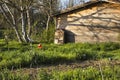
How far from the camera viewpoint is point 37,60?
11.2 m

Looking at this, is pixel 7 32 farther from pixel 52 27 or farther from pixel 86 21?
pixel 86 21

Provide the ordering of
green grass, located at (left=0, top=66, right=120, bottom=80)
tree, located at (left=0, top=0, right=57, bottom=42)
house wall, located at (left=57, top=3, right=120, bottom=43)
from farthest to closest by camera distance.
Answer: tree, located at (left=0, top=0, right=57, bottom=42), house wall, located at (left=57, top=3, right=120, bottom=43), green grass, located at (left=0, top=66, right=120, bottom=80)

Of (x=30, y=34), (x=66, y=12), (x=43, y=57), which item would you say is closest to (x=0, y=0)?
(x=66, y=12)

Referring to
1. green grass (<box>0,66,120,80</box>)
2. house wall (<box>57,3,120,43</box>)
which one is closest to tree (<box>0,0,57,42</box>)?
house wall (<box>57,3,120,43</box>)

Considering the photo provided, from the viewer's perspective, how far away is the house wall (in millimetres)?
19016

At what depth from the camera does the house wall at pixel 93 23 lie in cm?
1902

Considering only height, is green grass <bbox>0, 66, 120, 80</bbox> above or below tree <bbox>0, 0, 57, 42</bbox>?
above

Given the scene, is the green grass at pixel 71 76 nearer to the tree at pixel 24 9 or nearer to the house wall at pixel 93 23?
the tree at pixel 24 9

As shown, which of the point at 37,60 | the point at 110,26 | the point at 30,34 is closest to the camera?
the point at 37,60

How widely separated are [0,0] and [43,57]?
287 inches

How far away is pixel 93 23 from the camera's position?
19344mm

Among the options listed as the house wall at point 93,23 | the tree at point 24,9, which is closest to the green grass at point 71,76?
the tree at point 24,9

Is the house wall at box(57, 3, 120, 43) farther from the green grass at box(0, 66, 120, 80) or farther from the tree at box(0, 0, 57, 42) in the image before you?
the green grass at box(0, 66, 120, 80)

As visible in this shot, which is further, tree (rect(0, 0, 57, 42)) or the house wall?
tree (rect(0, 0, 57, 42))
